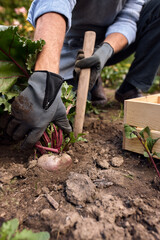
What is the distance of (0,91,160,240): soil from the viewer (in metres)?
1.03

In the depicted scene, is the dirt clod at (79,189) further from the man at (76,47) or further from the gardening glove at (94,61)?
the gardening glove at (94,61)

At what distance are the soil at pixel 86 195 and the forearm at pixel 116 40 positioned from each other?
125 centimetres

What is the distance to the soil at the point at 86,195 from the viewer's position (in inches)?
40.6

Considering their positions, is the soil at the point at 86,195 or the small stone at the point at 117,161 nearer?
the soil at the point at 86,195

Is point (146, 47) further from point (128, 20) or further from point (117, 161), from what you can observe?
point (117, 161)

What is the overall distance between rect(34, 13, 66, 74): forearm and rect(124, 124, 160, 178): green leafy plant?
0.78 m

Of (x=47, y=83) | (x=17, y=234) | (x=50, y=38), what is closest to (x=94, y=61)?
(x=50, y=38)

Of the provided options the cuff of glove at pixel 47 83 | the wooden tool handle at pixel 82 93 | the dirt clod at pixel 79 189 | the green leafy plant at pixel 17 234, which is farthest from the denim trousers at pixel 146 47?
the green leafy plant at pixel 17 234

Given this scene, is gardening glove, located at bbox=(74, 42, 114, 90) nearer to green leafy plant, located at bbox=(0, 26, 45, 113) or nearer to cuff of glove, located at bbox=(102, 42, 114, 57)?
cuff of glove, located at bbox=(102, 42, 114, 57)

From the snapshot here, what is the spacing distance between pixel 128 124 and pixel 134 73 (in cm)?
151

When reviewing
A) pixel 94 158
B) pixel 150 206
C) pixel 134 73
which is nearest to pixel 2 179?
pixel 94 158

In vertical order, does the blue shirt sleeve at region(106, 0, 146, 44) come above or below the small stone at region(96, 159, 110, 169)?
above

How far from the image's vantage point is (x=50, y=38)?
1531 mm

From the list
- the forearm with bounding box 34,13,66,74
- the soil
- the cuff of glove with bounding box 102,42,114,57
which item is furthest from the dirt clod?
the cuff of glove with bounding box 102,42,114,57
